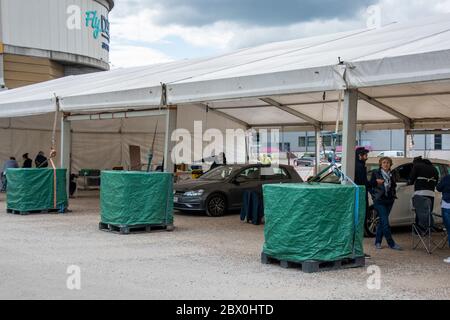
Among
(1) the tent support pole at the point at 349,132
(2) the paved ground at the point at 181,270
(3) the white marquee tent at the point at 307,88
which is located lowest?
(2) the paved ground at the point at 181,270

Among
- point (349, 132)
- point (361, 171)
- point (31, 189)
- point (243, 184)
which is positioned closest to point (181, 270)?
point (349, 132)

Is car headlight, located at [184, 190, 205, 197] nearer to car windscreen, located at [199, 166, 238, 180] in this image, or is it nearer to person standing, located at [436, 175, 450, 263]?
car windscreen, located at [199, 166, 238, 180]

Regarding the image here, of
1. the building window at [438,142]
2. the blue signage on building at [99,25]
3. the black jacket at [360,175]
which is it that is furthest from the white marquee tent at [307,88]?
the building window at [438,142]

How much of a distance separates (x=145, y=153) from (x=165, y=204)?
45.2 ft

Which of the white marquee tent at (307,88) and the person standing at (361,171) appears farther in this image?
the person standing at (361,171)

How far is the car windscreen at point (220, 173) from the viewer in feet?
51.2

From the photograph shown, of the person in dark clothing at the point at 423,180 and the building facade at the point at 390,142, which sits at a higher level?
the building facade at the point at 390,142

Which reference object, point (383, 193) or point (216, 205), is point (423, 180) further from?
point (216, 205)

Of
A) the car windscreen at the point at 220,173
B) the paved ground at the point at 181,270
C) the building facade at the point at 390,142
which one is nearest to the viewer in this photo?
the paved ground at the point at 181,270

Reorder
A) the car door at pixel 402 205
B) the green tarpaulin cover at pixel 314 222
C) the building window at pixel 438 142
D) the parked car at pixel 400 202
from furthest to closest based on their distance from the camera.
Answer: the building window at pixel 438 142
the car door at pixel 402 205
the parked car at pixel 400 202
the green tarpaulin cover at pixel 314 222

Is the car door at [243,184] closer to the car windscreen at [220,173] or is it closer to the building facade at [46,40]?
the car windscreen at [220,173]

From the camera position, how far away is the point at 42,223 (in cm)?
1326
